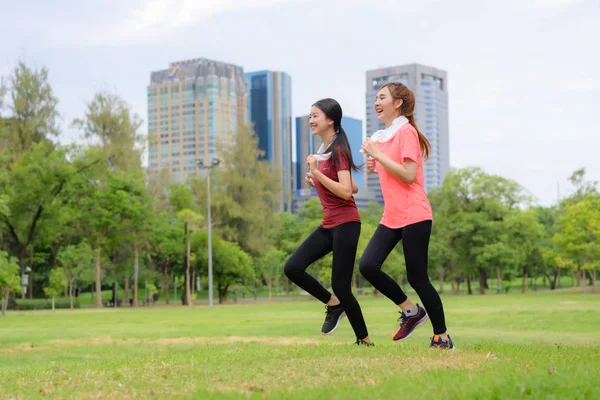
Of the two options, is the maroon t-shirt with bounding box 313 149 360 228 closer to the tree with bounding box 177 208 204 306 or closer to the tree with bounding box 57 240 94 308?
the tree with bounding box 57 240 94 308

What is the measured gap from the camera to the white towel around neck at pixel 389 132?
24.5 feet

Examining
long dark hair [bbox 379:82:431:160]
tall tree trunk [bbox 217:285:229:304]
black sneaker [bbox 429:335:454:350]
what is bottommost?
tall tree trunk [bbox 217:285:229:304]

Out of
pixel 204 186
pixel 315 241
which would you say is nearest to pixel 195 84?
pixel 204 186

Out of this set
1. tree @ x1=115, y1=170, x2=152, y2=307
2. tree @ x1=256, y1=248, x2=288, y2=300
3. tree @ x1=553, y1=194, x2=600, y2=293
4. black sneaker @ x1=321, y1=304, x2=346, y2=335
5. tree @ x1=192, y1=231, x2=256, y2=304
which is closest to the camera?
black sneaker @ x1=321, y1=304, x2=346, y2=335

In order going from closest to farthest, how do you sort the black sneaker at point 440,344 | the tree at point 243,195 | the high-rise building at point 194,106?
the black sneaker at point 440,344 → the tree at point 243,195 → the high-rise building at point 194,106

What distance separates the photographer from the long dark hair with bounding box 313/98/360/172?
24.9 ft

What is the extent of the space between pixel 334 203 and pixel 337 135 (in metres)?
0.73

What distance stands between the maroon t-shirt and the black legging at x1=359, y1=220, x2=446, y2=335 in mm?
358

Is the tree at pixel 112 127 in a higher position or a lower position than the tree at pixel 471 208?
higher

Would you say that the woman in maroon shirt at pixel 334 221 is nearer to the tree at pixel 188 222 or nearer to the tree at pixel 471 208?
the tree at pixel 188 222

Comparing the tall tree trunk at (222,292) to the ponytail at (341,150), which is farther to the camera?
the tall tree trunk at (222,292)

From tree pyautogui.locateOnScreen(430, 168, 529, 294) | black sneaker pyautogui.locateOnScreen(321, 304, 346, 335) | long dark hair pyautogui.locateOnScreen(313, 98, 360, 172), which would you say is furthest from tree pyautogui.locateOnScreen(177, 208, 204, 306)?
long dark hair pyautogui.locateOnScreen(313, 98, 360, 172)

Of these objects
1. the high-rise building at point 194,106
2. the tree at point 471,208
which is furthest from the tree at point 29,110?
the high-rise building at point 194,106

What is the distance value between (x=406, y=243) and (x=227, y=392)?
8.65 ft
